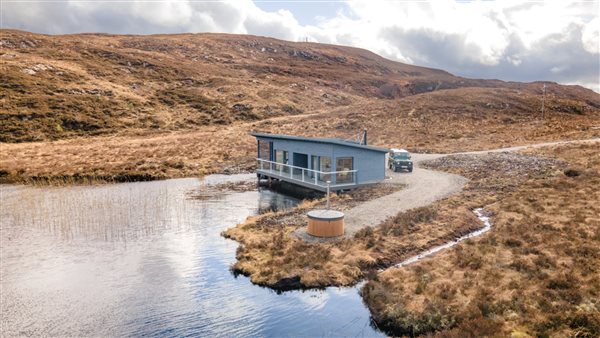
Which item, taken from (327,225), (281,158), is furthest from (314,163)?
(327,225)

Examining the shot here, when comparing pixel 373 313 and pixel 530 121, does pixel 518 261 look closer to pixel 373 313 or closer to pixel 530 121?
pixel 373 313

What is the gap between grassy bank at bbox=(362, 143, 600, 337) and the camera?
13688mm

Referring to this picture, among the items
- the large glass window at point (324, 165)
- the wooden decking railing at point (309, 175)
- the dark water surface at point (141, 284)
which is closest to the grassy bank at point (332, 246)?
the dark water surface at point (141, 284)

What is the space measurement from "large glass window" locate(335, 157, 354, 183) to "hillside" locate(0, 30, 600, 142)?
54955mm

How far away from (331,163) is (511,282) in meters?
18.8

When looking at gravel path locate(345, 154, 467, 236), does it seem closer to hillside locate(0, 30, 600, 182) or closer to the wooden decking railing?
the wooden decking railing

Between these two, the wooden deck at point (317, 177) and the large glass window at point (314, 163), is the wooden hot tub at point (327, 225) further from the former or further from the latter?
the large glass window at point (314, 163)

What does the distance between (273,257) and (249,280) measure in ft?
6.54

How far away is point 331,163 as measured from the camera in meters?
33.8

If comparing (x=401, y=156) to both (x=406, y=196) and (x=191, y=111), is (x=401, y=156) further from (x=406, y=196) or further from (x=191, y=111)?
(x=191, y=111)

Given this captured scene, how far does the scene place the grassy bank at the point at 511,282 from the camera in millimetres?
13688

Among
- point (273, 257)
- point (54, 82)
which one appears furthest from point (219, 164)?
point (54, 82)

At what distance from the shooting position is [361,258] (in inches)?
769

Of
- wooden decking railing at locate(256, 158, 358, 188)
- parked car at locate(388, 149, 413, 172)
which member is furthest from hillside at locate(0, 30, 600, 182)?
parked car at locate(388, 149, 413, 172)
